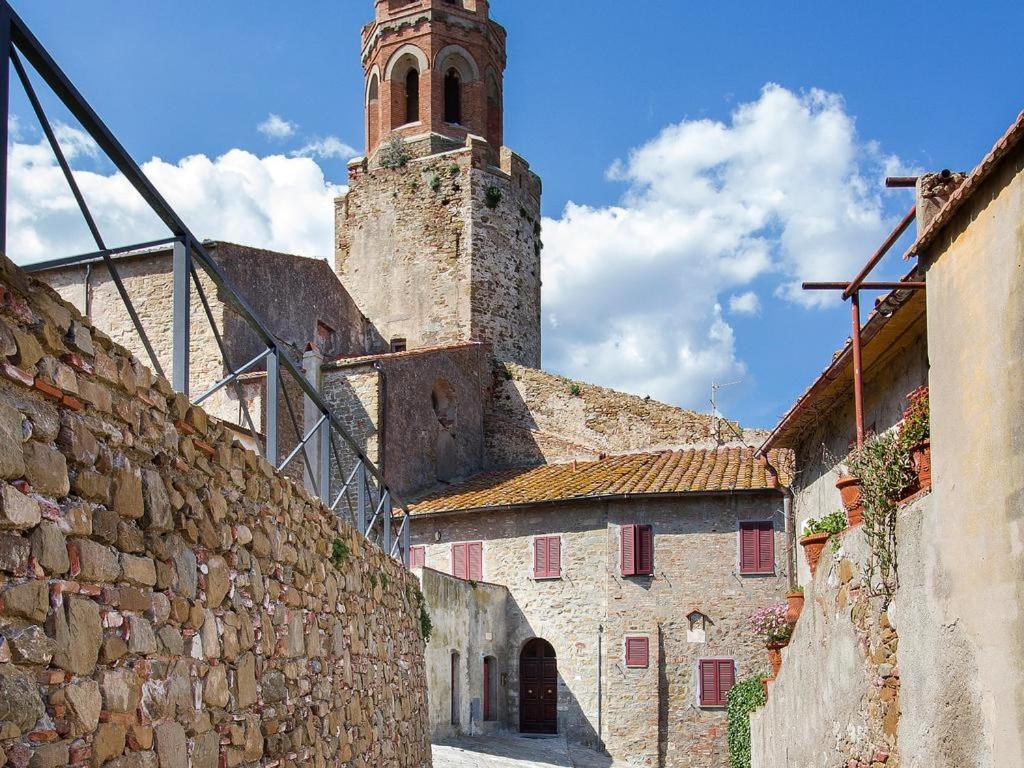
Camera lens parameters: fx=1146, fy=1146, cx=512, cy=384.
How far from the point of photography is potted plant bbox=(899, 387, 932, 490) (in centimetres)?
842

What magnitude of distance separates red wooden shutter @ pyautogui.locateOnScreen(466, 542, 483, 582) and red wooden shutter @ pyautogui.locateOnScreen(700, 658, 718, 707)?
5.35 m

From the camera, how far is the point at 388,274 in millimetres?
34656

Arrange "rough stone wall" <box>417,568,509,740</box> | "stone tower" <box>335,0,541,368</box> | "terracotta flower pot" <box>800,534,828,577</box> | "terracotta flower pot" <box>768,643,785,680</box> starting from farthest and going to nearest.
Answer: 1. "stone tower" <box>335,0,541,368</box>
2. "rough stone wall" <box>417,568,509,740</box>
3. "terracotta flower pot" <box>768,643,785,680</box>
4. "terracotta flower pot" <box>800,534,828,577</box>

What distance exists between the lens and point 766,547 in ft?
78.5

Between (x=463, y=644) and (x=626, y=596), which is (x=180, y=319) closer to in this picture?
(x=463, y=644)

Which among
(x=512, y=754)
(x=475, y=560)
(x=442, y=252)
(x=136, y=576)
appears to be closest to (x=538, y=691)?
(x=475, y=560)

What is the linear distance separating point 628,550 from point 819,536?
1317 centimetres

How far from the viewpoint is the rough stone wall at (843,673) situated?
8.98 m

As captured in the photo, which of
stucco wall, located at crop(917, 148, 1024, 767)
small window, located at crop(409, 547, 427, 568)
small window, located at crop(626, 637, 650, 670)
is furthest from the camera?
small window, located at crop(409, 547, 427, 568)

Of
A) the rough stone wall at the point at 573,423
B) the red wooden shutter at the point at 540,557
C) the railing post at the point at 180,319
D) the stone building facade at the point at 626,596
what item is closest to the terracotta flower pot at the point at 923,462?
the railing post at the point at 180,319

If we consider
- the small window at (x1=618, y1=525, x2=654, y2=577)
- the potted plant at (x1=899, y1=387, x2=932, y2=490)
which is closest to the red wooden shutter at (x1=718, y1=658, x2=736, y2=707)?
the small window at (x1=618, y1=525, x2=654, y2=577)

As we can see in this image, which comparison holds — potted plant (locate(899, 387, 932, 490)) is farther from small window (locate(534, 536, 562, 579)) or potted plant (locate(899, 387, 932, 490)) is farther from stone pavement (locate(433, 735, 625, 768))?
small window (locate(534, 536, 562, 579))

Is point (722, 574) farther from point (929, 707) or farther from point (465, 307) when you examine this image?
point (929, 707)

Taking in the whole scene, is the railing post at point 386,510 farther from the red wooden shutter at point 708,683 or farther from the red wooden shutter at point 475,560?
the red wooden shutter at point 475,560
